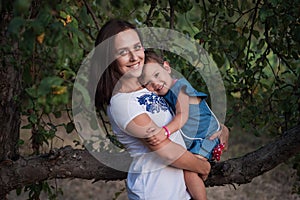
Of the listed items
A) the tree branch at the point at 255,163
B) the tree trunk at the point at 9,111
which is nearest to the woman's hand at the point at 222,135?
the tree branch at the point at 255,163

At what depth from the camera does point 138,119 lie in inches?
63.2

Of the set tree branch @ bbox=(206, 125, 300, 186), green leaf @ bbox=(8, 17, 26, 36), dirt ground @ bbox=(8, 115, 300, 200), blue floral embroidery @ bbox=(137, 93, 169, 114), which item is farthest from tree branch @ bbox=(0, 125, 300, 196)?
dirt ground @ bbox=(8, 115, 300, 200)

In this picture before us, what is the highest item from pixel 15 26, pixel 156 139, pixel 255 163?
pixel 15 26

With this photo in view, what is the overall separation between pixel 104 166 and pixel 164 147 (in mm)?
544

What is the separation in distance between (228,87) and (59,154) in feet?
3.03

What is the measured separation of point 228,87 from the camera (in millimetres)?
2660

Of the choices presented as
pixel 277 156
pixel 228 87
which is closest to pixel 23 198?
pixel 228 87

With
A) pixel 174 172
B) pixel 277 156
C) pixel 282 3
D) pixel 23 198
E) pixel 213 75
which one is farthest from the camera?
pixel 23 198

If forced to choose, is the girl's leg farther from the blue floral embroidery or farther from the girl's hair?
the girl's hair

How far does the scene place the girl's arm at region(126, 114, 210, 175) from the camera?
1605 millimetres

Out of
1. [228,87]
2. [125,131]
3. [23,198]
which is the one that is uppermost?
[125,131]

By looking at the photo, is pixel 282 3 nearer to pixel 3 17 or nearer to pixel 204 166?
pixel 204 166

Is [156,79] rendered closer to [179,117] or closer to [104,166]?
[179,117]

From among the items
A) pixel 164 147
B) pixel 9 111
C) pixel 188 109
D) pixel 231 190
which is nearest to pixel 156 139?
pixel 164 147
